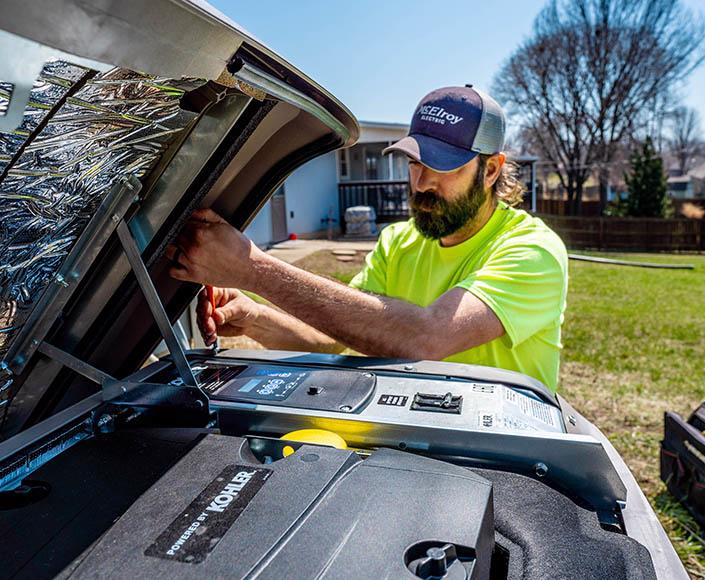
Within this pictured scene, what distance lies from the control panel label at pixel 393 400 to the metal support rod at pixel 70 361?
594 millimetres

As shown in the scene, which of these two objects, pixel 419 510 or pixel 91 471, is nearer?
pixel 419 510

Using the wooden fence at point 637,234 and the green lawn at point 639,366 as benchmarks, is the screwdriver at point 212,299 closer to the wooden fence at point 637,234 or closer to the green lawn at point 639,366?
the green lawn at point 639,366

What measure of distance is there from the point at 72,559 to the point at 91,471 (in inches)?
10.4

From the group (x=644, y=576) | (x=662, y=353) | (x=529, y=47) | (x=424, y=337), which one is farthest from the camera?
(x=529, y=47)

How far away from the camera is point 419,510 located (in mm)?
891

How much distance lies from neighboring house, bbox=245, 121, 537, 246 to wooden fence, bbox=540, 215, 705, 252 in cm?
387

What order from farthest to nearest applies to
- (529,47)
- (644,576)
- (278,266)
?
(529,47) < (278,266) < (644,576)

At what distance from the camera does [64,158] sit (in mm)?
1051

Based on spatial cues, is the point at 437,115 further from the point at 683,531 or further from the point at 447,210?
the point at 683,531

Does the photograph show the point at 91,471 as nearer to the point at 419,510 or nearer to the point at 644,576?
the point at 419,510

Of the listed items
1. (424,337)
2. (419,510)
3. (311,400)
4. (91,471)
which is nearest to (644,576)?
(419,510)

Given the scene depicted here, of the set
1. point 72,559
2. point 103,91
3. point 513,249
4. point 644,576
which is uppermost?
point 103,91

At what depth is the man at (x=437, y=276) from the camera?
5.71 ft

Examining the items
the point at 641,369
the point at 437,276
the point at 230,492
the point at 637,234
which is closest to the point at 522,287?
the point at 437,276
